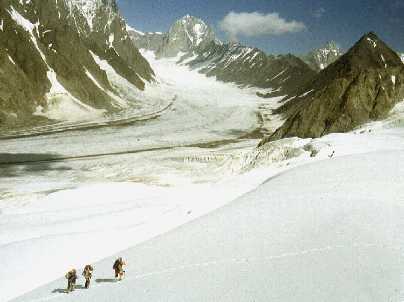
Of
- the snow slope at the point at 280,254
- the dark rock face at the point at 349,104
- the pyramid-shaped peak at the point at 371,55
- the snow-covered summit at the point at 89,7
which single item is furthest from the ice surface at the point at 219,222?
the snow-covered summit at the point at 89,7

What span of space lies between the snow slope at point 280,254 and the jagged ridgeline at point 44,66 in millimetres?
47339

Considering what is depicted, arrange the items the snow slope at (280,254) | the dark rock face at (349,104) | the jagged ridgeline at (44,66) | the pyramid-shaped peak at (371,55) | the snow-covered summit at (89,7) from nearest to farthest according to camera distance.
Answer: the snow slope at (280,254)
the dark rock face at (349,104)
the jagged ridgeline at (44,66)
the pyramid-shaped peak at (371,55)
the snow-covered summit at (89,7)

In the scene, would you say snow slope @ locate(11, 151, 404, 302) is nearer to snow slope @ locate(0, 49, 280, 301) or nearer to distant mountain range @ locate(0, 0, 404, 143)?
snow slope @ locate(0, 49, 280, 301)

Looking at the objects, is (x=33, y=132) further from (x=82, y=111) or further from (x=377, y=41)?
(x=377, y=41)

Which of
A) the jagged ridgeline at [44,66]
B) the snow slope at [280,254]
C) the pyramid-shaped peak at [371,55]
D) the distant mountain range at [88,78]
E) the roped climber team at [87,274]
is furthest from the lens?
the pyramid-shaped peak at [371,55]

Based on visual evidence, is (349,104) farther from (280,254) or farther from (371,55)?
(371,55)

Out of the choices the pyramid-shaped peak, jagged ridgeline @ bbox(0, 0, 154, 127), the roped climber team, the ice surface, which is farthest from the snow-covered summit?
the roped climber team

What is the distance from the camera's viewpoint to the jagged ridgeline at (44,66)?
6688 cm

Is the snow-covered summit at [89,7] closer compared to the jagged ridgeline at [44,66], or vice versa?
the jagged ridgeline at [44,66]

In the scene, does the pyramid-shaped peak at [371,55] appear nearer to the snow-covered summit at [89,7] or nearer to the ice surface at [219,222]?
the ice surface at [219,222]

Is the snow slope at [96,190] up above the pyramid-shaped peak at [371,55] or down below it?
below

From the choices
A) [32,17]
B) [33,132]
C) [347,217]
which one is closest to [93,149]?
[33,132]

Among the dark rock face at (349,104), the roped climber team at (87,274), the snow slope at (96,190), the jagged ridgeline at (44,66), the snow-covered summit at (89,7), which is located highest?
the snow-covered summit at (89,7)

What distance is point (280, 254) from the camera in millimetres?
16688
